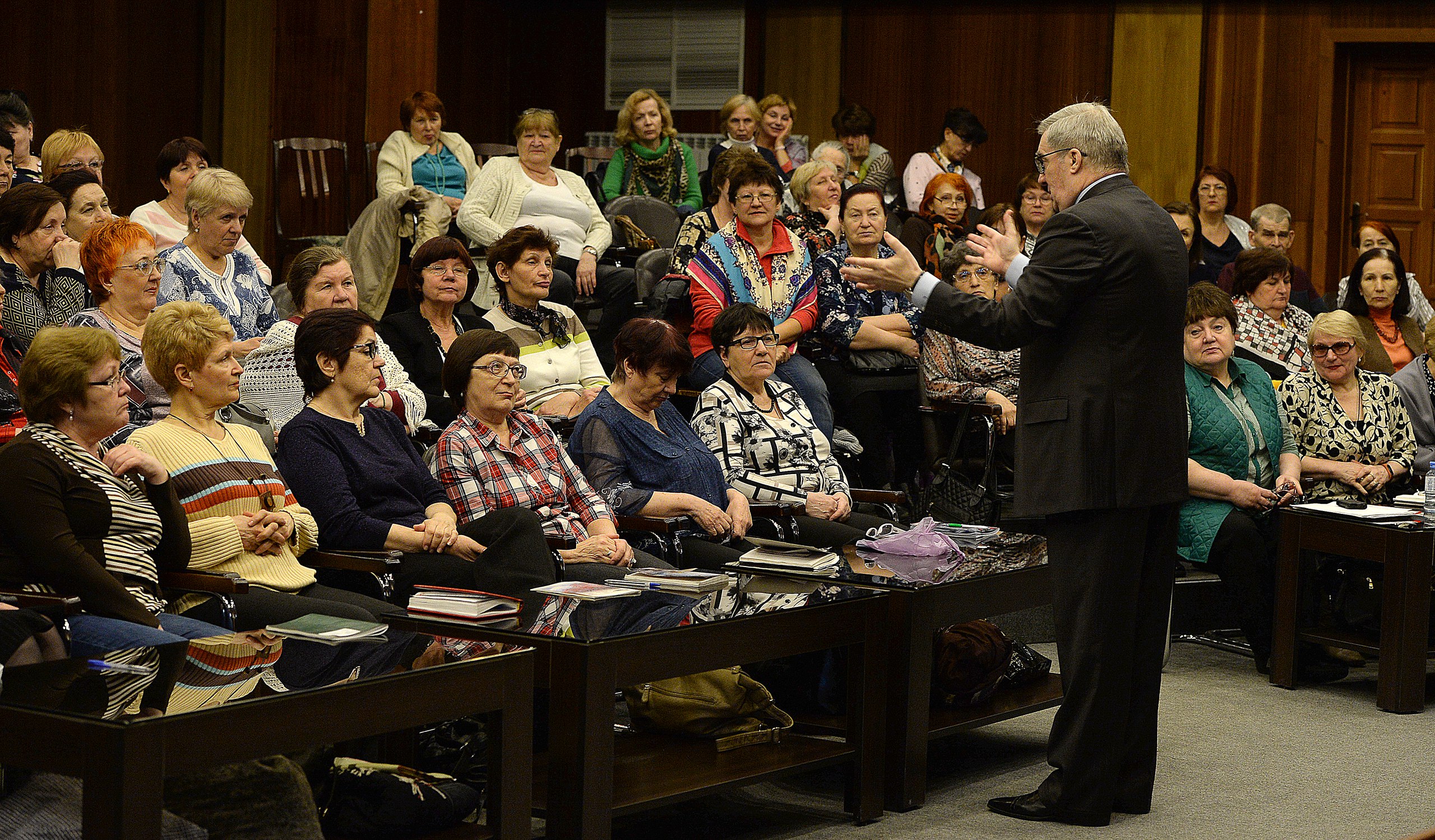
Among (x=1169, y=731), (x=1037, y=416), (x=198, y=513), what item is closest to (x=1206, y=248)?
(x=1169, y=731)

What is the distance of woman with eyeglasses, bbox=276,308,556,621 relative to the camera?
3.62 metres

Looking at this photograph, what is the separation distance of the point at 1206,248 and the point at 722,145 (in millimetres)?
2483

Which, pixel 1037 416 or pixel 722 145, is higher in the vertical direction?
pixel 722 145

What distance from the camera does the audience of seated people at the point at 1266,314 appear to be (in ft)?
21.3

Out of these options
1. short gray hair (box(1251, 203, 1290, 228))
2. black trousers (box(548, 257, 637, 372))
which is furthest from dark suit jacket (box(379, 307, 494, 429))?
short gray hair (box(1251, 203, 1290, 228))

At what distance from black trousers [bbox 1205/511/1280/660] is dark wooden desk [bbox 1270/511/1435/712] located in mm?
123

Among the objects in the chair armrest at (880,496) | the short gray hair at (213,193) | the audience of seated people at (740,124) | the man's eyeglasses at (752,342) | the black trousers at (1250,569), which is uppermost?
the audience of seated people at (740,124)

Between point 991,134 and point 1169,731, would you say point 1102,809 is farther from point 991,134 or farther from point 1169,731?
point 991,134

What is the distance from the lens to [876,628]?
3523 millimetres

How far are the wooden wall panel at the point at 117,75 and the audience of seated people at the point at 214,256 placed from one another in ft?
11.7

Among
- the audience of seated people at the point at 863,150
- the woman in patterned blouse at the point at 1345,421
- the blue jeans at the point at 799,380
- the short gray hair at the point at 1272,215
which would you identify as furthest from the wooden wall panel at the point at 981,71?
the blue jeans at the point at 799,380

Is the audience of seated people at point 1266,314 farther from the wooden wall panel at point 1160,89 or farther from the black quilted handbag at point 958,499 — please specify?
the wooden wall panel at point 1160,89

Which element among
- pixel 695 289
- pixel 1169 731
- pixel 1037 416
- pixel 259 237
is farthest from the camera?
pixel 259 237

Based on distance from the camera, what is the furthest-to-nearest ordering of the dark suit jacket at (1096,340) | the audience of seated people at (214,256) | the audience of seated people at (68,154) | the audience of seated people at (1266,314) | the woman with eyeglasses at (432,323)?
the audience of seated people at (1266,314) → the audience of seated people at (68,154) → the woman with eyeglasses at (432,323) → the audience of seated people at (214,256) → the dark suit jacket at (1096,340)
